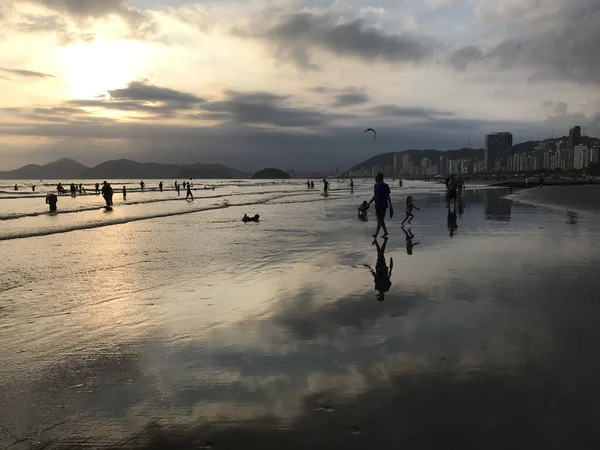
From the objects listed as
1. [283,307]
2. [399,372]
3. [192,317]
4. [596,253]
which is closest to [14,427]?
[192,317]

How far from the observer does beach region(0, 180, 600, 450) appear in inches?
150

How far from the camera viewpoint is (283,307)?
7.73m

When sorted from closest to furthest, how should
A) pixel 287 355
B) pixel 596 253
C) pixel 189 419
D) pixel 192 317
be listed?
pixel 189 419 < pixel 287 355 < pixel 192 317 < pixel 596 253

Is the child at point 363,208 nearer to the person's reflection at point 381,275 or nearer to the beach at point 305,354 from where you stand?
the person's reflection at point 381,275

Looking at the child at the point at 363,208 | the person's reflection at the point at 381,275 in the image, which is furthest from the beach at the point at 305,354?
the child at the point at 363,208

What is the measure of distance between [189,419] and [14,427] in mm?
1630

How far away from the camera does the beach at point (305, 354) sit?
12.5 feet

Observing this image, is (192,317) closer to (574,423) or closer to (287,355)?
(287,355)

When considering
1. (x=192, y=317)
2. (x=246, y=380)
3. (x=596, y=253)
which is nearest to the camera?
(x=246, y=380)

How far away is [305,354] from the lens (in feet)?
18.1

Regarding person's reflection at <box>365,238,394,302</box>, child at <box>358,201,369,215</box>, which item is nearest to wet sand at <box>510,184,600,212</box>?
child at <box>358,201,369,215</box>

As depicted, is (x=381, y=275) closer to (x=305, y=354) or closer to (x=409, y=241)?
(x=305, y=354)

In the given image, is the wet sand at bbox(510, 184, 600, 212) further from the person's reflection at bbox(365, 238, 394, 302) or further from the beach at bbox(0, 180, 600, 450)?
the person's reflection at bbox(365, 238, 394, 302)

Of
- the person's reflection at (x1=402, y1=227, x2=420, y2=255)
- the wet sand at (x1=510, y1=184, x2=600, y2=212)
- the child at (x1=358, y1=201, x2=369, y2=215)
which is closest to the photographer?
the person's reflection at (x1=402, y1=227, x2=420, y2=255)
